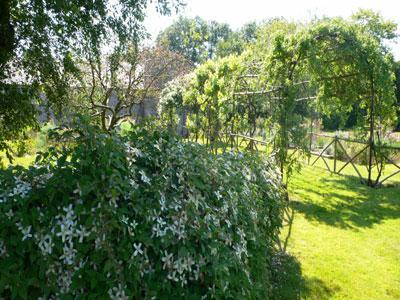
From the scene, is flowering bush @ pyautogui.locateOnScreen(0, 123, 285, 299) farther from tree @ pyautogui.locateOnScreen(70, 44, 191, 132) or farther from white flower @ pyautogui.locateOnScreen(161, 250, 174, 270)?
tree @ pyautogui.locateOnScreen(70, 44, 191, 132)

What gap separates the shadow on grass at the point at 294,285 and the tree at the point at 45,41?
159 inches

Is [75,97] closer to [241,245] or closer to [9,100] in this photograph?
[9,100]

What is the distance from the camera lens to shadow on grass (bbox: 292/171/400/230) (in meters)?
6.45

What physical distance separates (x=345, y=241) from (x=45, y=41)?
208 inches

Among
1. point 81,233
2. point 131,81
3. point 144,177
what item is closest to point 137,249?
point 81,233

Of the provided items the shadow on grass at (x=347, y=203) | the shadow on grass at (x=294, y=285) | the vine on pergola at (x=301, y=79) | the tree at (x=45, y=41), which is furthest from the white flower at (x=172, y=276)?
the shadow on grass at (x=347, y=203)

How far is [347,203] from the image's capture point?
293 inches

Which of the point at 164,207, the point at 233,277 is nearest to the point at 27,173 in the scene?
the point at 164,207

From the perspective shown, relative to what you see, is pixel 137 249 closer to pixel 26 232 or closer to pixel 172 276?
pixel 172 276

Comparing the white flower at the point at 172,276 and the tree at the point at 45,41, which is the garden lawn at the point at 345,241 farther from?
the tree at the point at 45,41

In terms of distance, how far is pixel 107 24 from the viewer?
221 inches

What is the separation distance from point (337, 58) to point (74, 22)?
17.4 ft

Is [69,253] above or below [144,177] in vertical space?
below

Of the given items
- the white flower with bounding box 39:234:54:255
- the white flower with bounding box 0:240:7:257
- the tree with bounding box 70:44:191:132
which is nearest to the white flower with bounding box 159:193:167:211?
the white flower with bounding box 39:234:54:255
